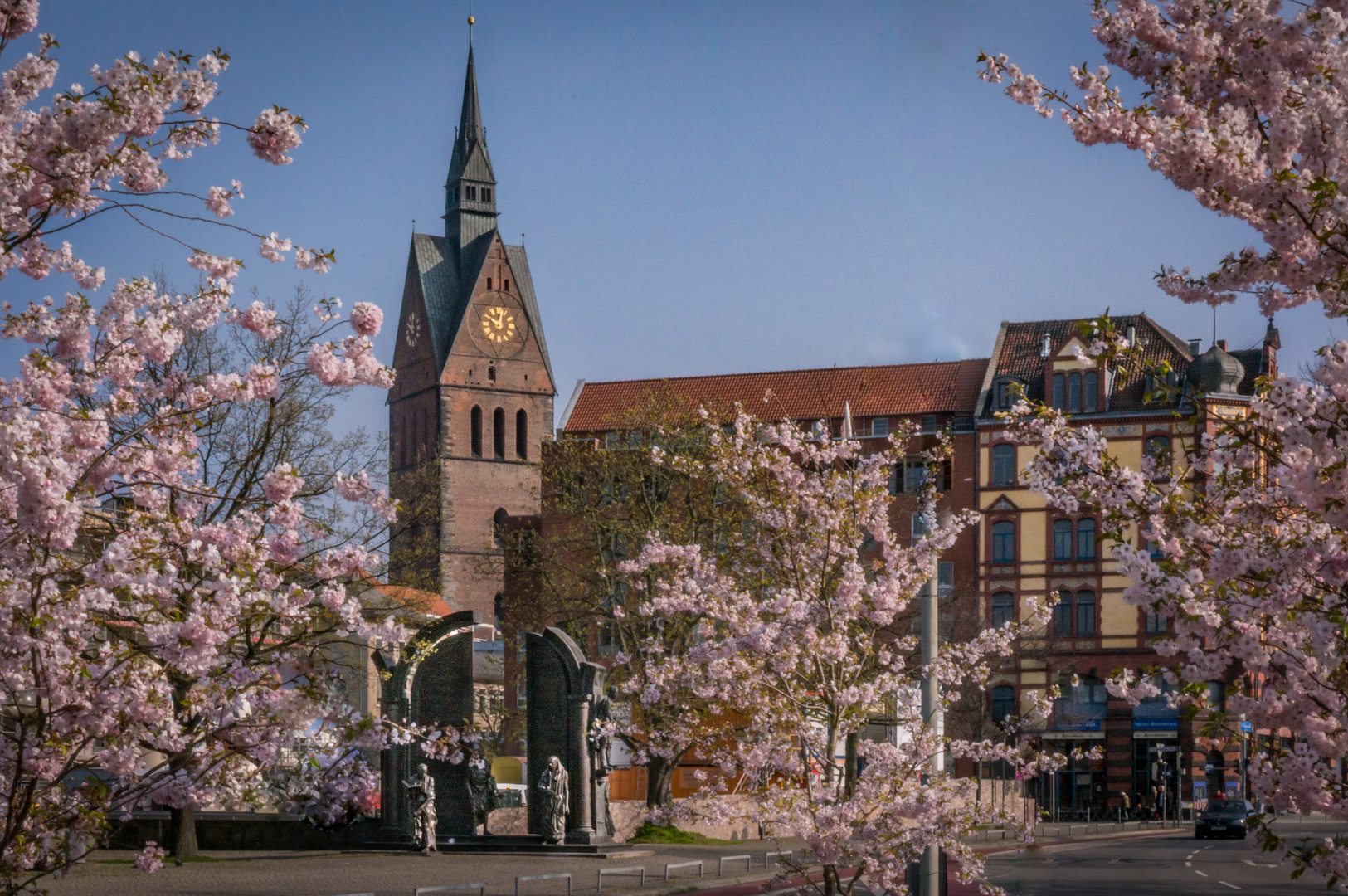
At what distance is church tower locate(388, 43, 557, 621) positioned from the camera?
354ft

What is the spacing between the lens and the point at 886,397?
7694 cm

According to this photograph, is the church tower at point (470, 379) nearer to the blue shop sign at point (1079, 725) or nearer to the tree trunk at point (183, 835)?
the blue shop sign at point (1079, 725)

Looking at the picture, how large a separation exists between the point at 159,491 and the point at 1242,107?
27.0 feet

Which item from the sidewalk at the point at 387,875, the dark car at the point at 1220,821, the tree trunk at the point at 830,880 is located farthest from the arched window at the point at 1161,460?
the dark car at the point at 1220,821

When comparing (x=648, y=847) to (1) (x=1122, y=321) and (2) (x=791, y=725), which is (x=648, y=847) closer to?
(2) (x=791, y=725)

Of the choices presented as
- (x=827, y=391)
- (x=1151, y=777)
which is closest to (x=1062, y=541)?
(x=1151, y=777)

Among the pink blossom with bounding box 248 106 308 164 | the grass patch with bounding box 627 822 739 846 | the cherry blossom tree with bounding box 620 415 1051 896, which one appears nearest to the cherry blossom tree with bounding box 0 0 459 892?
the pink blossom with bounding box 248 106 308 164

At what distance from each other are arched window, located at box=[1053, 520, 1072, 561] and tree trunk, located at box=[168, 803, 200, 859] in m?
46.7

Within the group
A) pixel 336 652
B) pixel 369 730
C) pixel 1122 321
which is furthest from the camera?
pixel 1122 321

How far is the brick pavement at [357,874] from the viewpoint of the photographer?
78.6ft

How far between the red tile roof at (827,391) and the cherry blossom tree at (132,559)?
202 ft

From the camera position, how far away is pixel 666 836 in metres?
41.3

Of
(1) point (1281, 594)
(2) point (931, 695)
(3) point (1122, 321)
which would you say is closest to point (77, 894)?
(2) point (931, 695)

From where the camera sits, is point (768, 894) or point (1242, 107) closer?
point (1242, 107)
